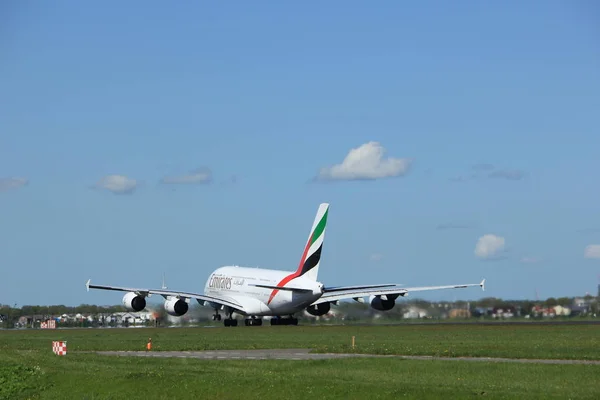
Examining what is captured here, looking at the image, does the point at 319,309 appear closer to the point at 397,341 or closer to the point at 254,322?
the point at 254,322

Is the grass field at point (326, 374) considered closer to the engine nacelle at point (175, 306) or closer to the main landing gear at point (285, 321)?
the engine nacelle at point (175, 306)

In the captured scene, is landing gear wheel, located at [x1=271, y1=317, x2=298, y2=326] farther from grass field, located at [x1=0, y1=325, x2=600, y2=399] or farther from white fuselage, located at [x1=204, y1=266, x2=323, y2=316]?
grass field, located at [x1=0, y1=325, x2=600, y2=399]

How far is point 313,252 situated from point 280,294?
4518 mm

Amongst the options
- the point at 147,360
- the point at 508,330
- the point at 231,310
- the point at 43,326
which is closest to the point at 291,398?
the point at 147,360

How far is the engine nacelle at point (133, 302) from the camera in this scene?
298ft

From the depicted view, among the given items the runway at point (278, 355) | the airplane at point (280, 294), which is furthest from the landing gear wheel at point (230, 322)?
the runway at point (278, 355)

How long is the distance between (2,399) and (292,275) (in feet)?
160

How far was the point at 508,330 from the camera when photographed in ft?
232

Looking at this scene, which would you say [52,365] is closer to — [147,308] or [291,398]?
[291,398]

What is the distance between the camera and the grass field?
33.1 meters

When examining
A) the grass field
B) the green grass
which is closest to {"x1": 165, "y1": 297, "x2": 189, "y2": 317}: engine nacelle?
the green grass

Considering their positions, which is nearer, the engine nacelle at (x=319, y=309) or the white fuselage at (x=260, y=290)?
the white fuselage at (x=260, y=290)

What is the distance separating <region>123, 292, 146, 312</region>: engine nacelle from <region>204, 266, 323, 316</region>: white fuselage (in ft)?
22.6

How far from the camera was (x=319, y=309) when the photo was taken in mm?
90562
